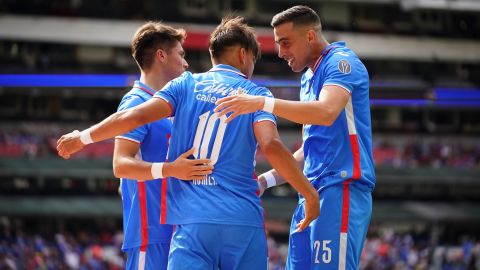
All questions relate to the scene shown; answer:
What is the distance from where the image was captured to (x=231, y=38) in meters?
5.33

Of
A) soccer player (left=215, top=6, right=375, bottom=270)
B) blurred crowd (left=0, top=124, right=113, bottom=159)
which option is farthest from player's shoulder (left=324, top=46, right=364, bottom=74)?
blurred crowd (left=0, top=124, right=113, bottom=159)

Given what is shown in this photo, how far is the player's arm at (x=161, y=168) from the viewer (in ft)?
16.6

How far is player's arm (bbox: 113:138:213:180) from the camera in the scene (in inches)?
199

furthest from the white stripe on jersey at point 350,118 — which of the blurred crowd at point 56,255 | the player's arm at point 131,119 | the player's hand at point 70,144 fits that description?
the blurred crowd at point 56,255

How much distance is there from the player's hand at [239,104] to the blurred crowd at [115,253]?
17.6 m

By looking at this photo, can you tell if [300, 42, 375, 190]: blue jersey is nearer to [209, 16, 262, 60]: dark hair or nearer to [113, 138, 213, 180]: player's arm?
[209, 16, 262, 60]: dark hair

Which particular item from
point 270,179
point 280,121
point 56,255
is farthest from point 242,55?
point 280,121

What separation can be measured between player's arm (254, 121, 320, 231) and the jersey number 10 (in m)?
0.21

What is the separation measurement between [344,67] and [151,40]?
1463 mm

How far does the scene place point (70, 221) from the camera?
35125 millimetres

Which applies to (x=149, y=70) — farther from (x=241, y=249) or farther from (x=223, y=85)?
(x=241, y=249)

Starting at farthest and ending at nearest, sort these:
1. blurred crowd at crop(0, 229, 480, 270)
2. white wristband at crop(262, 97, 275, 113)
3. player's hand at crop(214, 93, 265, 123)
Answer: blurred crowd at crop(0, 229, 480, 270) → white wristband at crop(262, 97, 275, 113) → player's hand at crop(214, 93, 265, 123)

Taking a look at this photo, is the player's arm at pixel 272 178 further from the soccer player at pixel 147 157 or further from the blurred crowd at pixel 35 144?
the blurred crowd at pixel 35 144

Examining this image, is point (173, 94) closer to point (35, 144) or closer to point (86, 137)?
point (86, 137)
